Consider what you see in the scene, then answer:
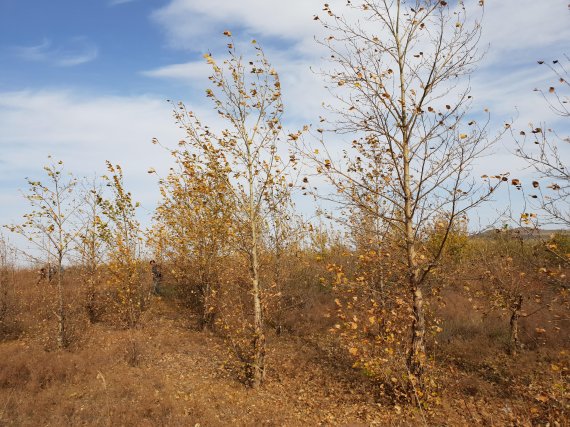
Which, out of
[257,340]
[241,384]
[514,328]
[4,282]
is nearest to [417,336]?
[257,340]

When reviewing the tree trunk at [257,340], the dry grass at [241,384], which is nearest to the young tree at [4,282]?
the dry grass at [241,384]

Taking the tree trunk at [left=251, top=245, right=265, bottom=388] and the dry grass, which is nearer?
the dry grass

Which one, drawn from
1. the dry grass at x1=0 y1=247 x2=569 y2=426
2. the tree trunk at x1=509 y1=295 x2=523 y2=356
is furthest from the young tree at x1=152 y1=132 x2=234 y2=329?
the tree trunk at x1=509 y1=295 x2=523 y2=356

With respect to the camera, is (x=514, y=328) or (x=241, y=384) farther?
(x=514, y=328)

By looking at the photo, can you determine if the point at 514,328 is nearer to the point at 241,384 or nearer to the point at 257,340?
the point at 257,340

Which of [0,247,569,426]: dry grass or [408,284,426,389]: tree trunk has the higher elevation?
[408,284,426,389]: tree trunk

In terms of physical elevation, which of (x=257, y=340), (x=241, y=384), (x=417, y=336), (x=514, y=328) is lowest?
(x=241, y=384)

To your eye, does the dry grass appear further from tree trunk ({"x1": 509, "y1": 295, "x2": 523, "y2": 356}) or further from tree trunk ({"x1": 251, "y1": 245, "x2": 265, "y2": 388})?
tree trunk ({"x1": 251, "y1": 245, "x2": 265, "y2": 388})

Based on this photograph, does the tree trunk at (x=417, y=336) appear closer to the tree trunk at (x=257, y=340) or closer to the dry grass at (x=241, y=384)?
the dry grass at (x=241, y=384)

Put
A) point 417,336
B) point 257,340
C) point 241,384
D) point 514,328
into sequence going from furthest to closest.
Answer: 1. point 514,328
2. point 241,384
3. point 257,340
4. point 417,336

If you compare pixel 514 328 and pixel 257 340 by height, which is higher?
pixel 257 340

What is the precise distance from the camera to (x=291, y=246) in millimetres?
15773

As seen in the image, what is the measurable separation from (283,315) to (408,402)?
8603 mm

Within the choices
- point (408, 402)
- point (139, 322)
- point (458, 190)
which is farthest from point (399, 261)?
point (139, 322)
